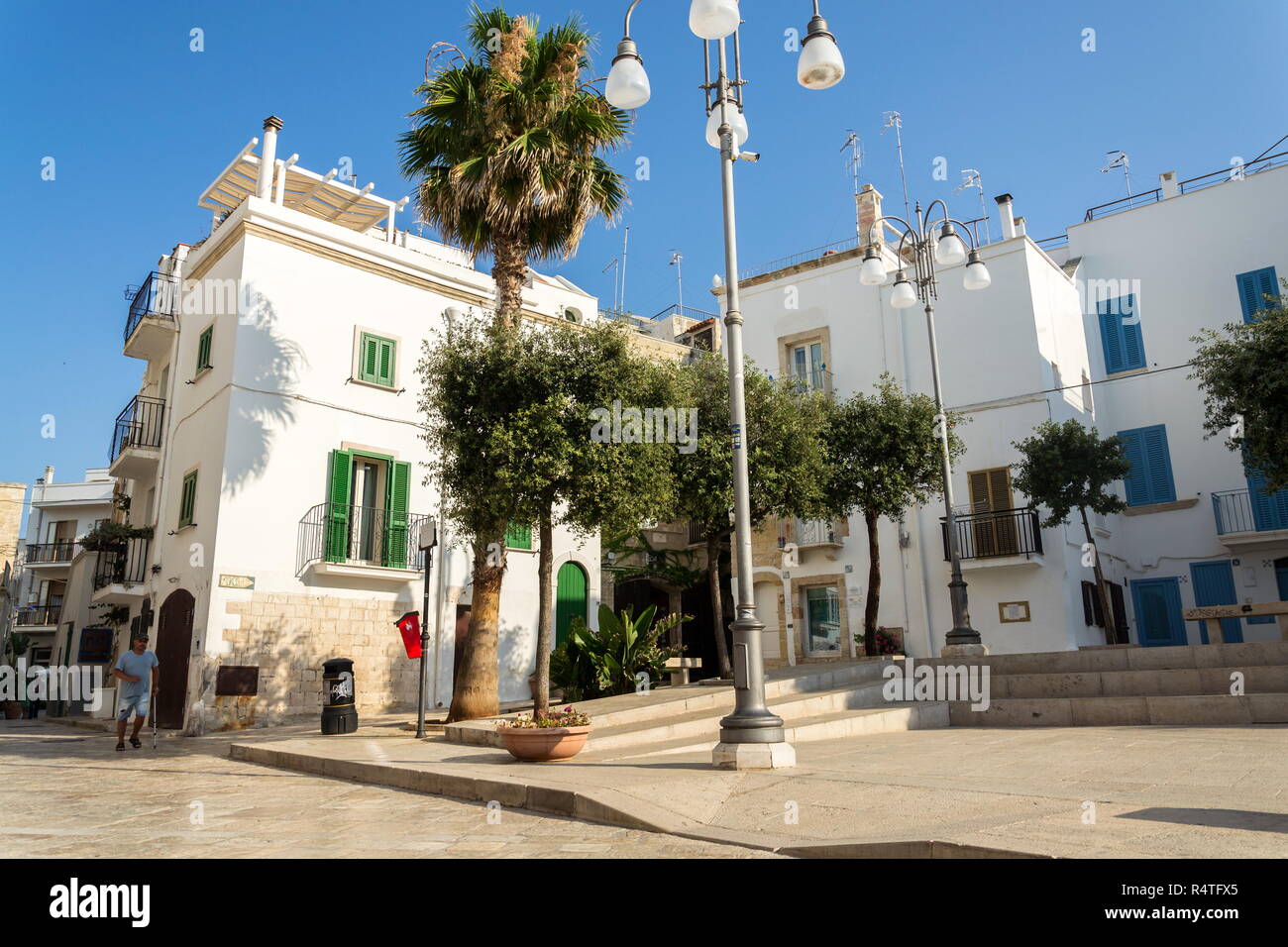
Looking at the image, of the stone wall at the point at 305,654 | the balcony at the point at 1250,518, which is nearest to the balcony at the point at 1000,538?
the balcony at the point at 1250,518

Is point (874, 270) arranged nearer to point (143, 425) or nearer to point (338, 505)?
point (338, 505)

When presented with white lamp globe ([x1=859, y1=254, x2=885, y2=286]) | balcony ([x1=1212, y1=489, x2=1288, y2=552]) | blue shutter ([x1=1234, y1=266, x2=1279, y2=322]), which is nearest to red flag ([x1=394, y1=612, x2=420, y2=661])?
white lamp globe ([x1=859, y1=254, x2=885, y2=286])

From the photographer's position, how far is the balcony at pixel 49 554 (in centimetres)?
4406

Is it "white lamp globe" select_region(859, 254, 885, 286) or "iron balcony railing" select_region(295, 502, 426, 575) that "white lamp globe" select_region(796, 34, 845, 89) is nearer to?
"white lamp globe" select_region(859, 254, 885, 286)

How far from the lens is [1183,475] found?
77.5 feet

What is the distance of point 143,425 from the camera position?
2189 cm

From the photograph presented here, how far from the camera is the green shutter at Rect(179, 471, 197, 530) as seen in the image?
18.5 metres

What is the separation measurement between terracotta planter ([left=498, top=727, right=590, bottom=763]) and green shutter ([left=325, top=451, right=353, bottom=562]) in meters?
10.2

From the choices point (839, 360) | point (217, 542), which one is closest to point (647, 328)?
point (839, 360)

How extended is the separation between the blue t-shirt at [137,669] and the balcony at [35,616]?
35.6 meters

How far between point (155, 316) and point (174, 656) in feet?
28.3

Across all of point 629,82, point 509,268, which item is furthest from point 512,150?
point 629,82
